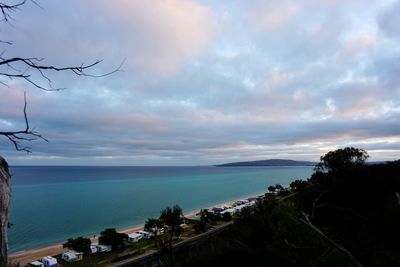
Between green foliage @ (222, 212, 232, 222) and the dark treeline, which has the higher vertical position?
the dark treeline

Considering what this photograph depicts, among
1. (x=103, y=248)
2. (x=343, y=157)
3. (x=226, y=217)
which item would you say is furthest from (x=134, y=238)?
(x=343, y=157)

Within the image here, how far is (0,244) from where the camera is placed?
68.3 inches

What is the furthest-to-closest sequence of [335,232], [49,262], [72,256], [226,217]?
[226,217], [72,256], [49,262], [335,232]

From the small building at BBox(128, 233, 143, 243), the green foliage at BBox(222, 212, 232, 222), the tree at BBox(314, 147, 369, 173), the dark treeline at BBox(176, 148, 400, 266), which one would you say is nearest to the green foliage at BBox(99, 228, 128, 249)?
the small building at BBox(128, 233, 143, 243)

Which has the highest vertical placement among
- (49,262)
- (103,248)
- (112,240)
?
(112,240)

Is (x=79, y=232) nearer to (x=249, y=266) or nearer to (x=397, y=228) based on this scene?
(x=249, y=266)

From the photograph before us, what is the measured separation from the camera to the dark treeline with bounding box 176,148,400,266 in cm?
804

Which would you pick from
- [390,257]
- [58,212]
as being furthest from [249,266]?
[58,212]

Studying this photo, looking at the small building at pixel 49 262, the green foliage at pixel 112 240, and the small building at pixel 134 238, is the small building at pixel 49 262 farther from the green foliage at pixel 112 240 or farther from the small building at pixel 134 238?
the small building at pixel 134 238

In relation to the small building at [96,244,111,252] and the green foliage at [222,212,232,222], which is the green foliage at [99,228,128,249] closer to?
the small building at [96,244,111,252]

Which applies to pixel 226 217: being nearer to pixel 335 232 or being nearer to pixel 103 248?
pixel 103 248

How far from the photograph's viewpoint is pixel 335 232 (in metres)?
15.1

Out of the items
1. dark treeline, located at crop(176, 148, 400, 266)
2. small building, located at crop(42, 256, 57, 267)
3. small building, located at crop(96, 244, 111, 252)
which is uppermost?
dark treeline, located at crop(176, 148, 400, 266)

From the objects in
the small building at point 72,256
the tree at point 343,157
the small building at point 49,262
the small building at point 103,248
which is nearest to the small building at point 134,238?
the small building at point 103,248
